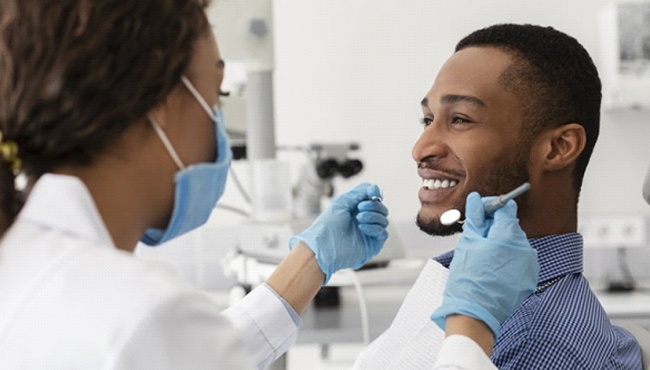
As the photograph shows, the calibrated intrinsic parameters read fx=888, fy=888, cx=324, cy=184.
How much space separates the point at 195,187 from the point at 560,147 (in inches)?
25.7

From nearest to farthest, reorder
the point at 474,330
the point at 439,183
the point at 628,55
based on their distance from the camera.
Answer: the point at 474,330 → the point at 439,183 → the point at 628,55

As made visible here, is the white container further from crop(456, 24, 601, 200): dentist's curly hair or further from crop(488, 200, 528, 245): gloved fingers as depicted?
crop(488, 200, 528, 245): gloved fingers

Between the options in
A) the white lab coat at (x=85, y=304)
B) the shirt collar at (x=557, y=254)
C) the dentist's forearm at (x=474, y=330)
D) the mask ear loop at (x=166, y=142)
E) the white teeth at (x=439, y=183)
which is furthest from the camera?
the white teeth at (x=439, y=183)

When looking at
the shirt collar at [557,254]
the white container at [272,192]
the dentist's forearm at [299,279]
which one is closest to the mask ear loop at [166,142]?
the dentist's forearm at [299,279]

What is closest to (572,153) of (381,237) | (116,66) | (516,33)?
(516,33)

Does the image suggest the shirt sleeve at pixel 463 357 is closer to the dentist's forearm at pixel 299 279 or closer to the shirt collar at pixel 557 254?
the shirt collar at pixel 557 254

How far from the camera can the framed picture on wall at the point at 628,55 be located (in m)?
3.12

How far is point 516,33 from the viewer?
148cm

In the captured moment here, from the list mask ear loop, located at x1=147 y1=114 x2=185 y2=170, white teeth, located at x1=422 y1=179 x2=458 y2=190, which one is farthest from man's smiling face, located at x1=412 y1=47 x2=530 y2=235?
mask ear loop, located at x1=147 y1=114 x2=185 y2=170

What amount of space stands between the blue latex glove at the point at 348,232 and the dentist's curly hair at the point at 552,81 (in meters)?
0.30

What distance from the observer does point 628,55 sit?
3146mm

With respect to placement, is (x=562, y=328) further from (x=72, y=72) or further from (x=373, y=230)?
(x=72, y=72)

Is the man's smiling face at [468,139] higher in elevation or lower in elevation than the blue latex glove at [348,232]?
higher

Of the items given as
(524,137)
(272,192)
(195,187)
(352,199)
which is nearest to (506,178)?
(524,137)
